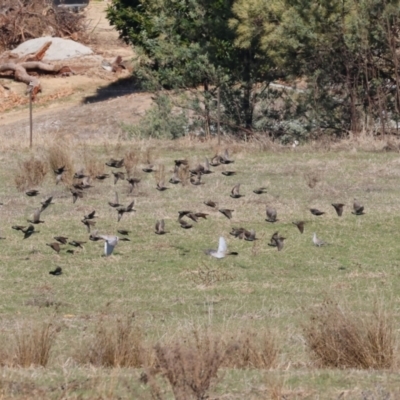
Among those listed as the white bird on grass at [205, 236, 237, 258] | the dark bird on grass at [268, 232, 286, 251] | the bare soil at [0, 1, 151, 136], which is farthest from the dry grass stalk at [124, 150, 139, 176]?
the bare soil at [0, 1, 151, 136]

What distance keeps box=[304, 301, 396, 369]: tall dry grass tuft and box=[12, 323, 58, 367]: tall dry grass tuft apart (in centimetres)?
187

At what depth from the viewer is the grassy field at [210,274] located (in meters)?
6.57

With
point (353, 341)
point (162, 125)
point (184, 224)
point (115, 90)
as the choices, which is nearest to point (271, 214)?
point (184, 224)

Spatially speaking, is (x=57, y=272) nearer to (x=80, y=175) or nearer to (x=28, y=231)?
(x=28, y=231)

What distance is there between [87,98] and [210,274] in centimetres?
3064

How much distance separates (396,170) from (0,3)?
1333 inches

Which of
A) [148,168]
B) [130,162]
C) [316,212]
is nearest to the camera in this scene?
[316,212]

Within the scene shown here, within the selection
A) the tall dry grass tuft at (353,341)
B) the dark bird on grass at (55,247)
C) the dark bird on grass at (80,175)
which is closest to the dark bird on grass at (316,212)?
the dark bird on grass at (55,247)

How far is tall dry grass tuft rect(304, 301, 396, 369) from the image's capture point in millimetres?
7340

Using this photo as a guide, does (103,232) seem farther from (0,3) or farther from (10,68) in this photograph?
(0,3)

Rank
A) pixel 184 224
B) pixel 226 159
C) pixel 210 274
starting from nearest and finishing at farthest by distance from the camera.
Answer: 1. pixel 210 274
2. pixel 184 224
3. pixel 226 159

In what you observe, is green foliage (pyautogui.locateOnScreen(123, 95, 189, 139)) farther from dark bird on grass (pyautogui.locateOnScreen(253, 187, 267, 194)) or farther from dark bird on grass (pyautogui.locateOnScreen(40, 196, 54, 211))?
dark bird on grass (pyautogui.locateOnScreen(40, 196, 54, 211))

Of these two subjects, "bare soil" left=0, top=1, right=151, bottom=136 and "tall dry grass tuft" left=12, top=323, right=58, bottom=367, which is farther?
"bare soil" left=0, top=1, right=151, bottom=136

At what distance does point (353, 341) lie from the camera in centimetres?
739
